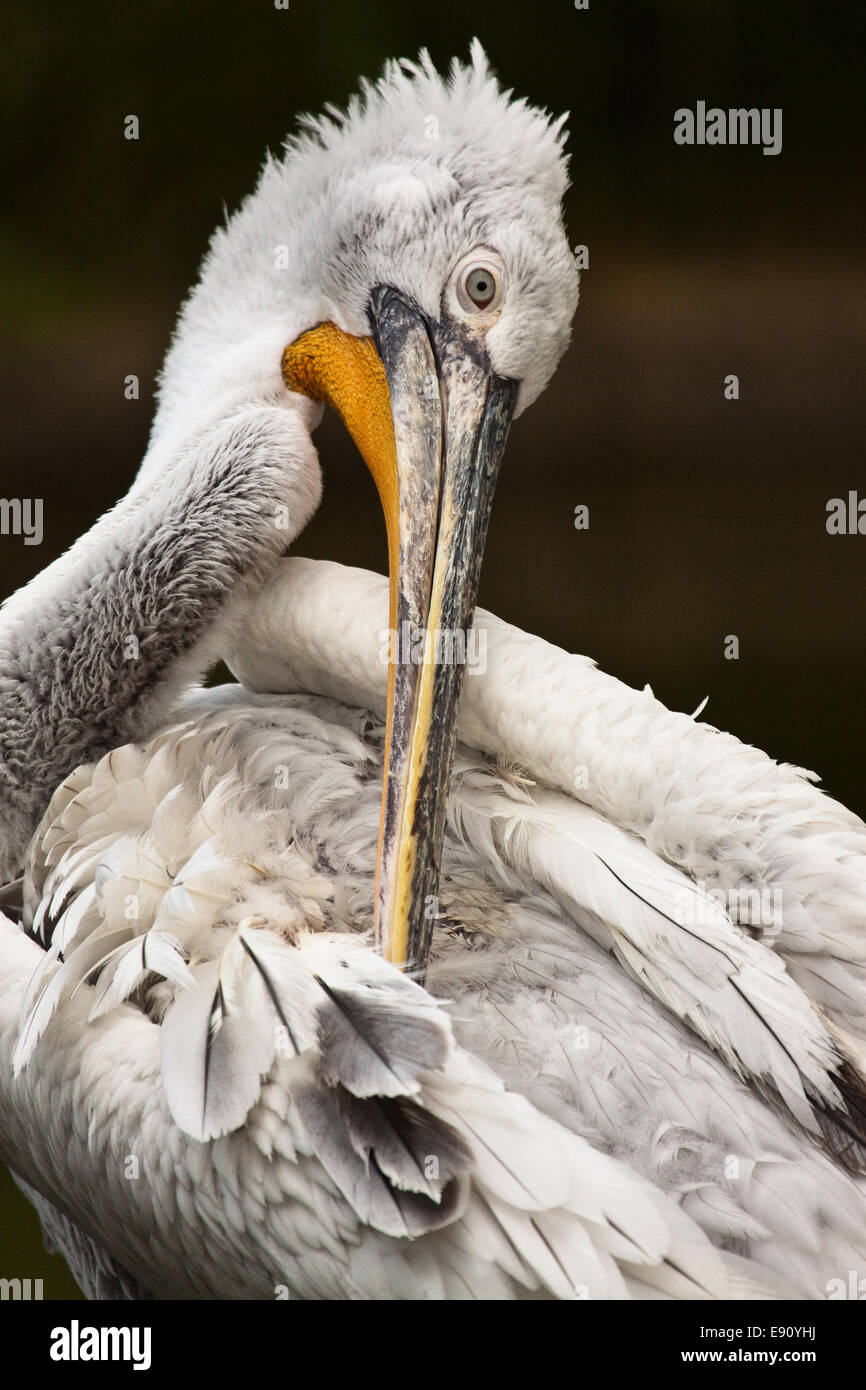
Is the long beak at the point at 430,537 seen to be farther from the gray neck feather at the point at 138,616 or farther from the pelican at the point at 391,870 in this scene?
the gray neck feather at the point at 138,616

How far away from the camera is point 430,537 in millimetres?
1262

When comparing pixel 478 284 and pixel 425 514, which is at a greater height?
pixel 478 284

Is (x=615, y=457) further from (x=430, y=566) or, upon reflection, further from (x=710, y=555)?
(x=430, y=566)

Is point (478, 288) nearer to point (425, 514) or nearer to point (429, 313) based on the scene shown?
point (429, 313)

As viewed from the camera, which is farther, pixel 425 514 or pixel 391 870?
pixel 425 514

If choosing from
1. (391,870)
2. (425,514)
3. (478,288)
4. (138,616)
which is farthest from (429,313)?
(391,870)

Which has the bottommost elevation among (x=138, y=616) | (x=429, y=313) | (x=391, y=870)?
(x=391, y=870)

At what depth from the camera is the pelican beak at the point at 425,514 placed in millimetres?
1164

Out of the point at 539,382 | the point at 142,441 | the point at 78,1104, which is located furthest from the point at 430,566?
the point at 142,441

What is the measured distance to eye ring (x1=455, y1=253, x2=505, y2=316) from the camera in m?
1.25

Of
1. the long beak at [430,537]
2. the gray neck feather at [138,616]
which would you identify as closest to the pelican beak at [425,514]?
the long beak at [430,537]

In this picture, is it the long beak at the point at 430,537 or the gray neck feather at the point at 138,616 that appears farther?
the gray neck feather at the point at 138,616

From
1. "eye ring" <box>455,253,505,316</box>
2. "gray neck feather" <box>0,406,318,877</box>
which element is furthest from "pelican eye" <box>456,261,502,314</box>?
"gray neck feather" <box>0,406,318,877</box>

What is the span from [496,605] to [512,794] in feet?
5.91
